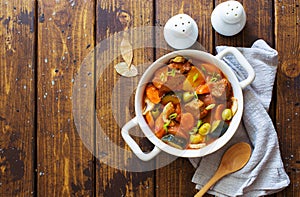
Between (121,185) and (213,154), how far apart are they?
0.68 feet

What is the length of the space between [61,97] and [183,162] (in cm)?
30

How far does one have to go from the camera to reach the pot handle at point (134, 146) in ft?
3.39

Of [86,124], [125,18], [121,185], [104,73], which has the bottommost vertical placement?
[121,185]

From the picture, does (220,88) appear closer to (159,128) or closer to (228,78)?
(228,78)

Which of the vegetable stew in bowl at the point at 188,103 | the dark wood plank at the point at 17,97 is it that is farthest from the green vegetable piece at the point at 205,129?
the dark wood plank at the point at 17,97

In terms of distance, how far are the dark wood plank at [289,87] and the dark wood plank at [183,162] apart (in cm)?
15

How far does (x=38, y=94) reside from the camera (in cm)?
111

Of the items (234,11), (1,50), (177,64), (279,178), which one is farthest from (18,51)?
(279,178)

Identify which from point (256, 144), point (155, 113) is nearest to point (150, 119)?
point (155, 113)

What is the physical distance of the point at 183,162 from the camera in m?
1.09

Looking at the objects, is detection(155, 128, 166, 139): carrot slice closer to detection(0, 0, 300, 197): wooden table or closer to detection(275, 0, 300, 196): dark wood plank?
detection(0, 0, 300, 197): wooden table

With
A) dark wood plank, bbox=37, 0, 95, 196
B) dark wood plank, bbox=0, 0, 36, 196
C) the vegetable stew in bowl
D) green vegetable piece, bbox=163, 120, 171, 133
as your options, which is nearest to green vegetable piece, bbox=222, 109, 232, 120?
the vegetable stew in bowl

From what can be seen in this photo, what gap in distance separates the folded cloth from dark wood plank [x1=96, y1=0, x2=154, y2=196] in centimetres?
14

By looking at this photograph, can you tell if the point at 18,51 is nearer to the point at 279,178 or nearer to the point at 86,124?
the point at 86,124
